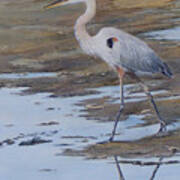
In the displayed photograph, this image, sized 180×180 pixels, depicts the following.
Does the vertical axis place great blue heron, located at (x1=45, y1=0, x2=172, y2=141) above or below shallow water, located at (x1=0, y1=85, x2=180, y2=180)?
above

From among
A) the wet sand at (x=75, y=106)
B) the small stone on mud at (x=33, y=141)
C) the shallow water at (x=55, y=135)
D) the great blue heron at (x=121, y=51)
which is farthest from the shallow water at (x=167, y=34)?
the small stone on mud at (x=33, y=141)

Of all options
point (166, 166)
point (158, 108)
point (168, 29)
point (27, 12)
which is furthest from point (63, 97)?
point (27, 12)

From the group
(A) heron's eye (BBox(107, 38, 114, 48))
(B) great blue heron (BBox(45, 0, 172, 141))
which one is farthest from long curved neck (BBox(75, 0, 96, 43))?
(A) heron's eye (BBox(107, 38, 114, 48))

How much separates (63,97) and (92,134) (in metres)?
2.10

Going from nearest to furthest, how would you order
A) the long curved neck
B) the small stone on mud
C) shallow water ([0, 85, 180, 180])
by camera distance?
shallow water ([0, 85, 180, 180]), the small stone on mud, the long curved neck

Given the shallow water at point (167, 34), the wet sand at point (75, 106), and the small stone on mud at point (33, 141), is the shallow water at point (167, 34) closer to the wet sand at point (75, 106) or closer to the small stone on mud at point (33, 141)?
the wet sand at point (75, 106)

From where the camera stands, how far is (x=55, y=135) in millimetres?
9461

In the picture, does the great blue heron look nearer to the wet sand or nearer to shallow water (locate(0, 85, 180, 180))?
shallow water (locate(0, 85, 180, 180))

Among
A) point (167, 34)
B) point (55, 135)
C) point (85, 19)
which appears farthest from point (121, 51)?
point (167, 34)

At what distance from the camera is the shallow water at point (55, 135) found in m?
7.94

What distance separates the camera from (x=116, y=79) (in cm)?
1248

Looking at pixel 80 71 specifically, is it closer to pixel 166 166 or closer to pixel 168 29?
pixel 168 29

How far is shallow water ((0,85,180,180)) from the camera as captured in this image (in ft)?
26.0

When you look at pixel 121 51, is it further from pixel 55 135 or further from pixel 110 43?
pixel 55 135
